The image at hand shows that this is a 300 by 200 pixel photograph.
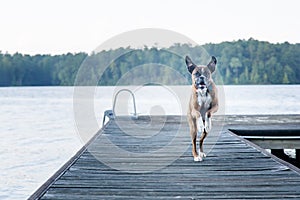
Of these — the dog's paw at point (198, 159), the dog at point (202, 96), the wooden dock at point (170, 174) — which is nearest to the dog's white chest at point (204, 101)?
the dog at point (202, 96)

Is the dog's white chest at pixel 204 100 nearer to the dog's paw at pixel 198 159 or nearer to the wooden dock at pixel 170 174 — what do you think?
the wooden dock at pixel 170 174

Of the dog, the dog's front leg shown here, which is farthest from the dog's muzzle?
the dog's front leg

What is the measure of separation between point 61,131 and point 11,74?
99.7 feet

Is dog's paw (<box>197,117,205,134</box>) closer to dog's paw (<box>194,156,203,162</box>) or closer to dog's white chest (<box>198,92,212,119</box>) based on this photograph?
dog's white chest (<box>198,92,212,119</box>)

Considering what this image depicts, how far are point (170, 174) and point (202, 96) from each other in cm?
86

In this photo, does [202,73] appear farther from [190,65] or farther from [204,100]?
[204,100]

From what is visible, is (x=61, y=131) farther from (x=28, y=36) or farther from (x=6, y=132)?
(x=28, y=36)

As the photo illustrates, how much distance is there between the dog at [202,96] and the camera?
179 inches

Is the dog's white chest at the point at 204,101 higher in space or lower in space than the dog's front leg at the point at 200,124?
higher

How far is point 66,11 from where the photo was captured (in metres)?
36.7

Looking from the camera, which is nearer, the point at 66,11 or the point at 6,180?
the point at 6,180

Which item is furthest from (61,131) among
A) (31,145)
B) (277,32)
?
(277,32)

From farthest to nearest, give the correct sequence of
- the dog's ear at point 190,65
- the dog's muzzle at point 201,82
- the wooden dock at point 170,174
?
the dog's ear at point 190,65
the dog's muzzle at point 201,82
the wooden dock at point 170,174

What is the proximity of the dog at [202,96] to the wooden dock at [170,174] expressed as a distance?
20.1 inches
